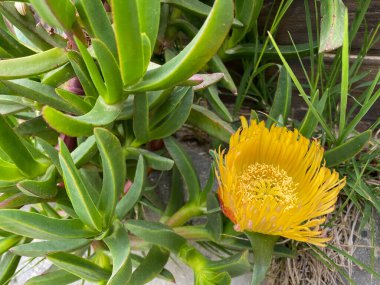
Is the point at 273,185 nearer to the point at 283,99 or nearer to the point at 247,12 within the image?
the point at 283,99

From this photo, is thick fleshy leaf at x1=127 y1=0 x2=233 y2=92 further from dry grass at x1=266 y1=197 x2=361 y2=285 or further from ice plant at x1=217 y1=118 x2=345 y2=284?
dry grass at x1=266 y1=197 x2=361 y2=285

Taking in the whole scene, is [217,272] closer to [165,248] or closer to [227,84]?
[165,248]

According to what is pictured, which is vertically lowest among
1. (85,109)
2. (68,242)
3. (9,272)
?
(9,272)

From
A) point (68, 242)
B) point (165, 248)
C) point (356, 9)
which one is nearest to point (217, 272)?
point (165, 248)

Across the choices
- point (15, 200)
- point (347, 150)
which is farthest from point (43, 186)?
point (347, 150)

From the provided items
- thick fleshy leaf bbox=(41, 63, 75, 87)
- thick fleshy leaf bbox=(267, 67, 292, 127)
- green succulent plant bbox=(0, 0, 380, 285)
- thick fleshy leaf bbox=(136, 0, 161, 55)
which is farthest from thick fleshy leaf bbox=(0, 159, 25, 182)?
thick fleshy leaf bbox=(267, 67, 292, 127)

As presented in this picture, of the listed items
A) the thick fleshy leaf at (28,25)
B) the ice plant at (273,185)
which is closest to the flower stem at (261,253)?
the ice plant at (273,185)
